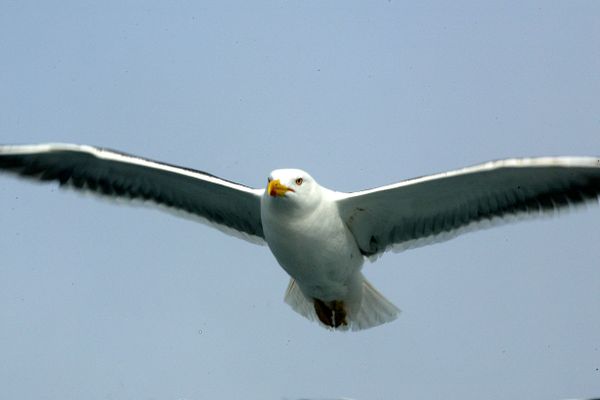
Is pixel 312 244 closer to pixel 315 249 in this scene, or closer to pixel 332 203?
pixel 315 249

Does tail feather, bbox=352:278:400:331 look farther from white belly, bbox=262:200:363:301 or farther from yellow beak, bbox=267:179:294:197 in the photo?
yellow beak, bbox=267:179:294:197

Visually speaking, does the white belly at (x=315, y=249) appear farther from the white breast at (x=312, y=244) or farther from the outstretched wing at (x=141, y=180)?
the outstretched wing at (x=141, y=180)

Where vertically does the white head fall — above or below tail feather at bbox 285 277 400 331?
above

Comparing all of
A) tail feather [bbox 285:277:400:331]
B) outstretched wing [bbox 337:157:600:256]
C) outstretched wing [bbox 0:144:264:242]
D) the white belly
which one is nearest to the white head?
the white belly

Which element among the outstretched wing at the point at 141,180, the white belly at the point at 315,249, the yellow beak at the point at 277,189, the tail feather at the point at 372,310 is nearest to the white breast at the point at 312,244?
the white belly at the point at 315,249

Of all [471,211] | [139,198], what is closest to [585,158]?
[471,211]


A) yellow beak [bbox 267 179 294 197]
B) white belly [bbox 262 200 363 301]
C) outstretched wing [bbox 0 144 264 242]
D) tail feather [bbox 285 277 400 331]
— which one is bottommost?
tail feather [bbox 285 277 400 331]

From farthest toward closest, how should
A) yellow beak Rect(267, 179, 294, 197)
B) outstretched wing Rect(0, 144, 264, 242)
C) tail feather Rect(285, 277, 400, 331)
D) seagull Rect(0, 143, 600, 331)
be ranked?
1. tail feather Rect(285, 277, 400, 331)
2. outstretched wing Rect(0, 144, 264, 242)
3. seagull Rect(0, 143, 600, 331)
4. yellow beak Rect(267, 179, 294, 197)

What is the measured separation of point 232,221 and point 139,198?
3.09 feet

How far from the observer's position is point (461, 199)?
10.8 m

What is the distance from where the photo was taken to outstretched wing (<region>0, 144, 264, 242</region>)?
10.9m

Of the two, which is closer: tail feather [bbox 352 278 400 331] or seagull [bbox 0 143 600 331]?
seagull [bbox 0 143 600 331]

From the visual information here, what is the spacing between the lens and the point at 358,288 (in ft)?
36.5

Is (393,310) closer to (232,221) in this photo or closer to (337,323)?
(337,323)
